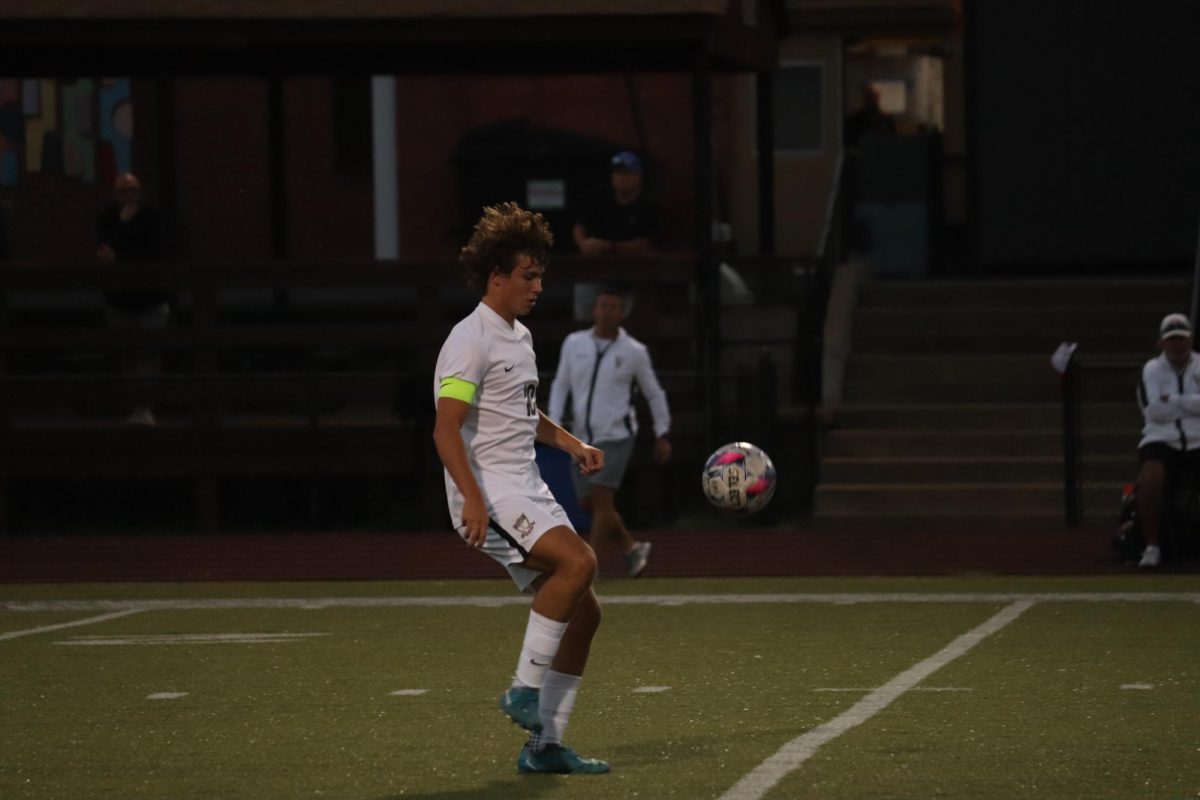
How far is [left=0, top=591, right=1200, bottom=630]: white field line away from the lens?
1394 cm

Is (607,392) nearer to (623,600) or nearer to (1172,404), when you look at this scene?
(623,600)

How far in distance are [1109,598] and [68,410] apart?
9314 mm

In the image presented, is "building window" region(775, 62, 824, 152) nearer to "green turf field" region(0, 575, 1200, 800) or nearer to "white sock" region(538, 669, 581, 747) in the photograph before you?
"green turf field" region(0, 575, 1200, 800)

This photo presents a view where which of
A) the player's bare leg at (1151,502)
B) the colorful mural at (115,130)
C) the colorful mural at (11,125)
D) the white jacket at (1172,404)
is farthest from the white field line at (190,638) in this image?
the colorful mural at (11,125)

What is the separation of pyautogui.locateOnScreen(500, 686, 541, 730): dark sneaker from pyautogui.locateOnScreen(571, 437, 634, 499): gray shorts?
722cm

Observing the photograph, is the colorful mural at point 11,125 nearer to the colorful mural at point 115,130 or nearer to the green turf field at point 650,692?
the colorful mural at point 115,130

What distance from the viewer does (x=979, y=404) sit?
19.8 m

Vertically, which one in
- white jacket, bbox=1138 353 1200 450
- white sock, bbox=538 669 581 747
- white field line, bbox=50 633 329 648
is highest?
white jacket, bbox=1138 353 1200 450

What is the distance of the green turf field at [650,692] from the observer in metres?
7.93

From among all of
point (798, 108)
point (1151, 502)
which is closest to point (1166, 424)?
point (1151, 502)

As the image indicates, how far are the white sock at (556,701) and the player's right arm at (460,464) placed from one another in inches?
21.6

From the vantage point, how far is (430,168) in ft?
114

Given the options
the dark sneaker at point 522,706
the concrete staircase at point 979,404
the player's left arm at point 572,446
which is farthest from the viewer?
the concrete staircase at point 979,404

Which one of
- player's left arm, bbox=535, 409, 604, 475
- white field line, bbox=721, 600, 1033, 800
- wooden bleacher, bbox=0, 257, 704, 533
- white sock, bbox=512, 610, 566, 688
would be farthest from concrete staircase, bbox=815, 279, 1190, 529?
white sock, bbox=512, 610, 566, 688
